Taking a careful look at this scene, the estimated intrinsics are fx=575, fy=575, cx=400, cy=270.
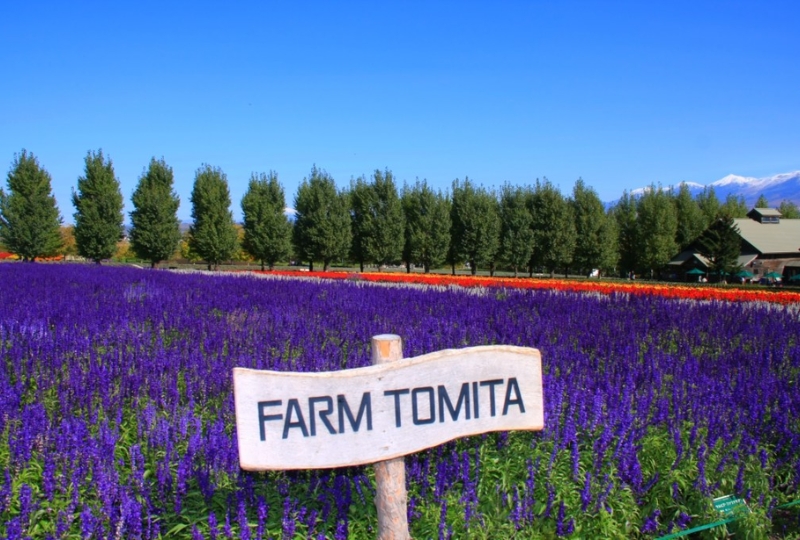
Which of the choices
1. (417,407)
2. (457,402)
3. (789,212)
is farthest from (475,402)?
(789,212)

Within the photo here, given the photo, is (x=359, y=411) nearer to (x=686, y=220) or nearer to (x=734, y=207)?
(x=686, y=220)

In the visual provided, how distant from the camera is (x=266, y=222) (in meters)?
41.2

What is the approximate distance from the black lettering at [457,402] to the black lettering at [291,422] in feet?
1.69

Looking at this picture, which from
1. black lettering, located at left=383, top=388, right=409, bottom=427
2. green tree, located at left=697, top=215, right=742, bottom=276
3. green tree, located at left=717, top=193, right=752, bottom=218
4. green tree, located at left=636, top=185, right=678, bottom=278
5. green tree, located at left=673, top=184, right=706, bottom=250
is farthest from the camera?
green tree, located at left=717, top=193, right=752, bottom=218

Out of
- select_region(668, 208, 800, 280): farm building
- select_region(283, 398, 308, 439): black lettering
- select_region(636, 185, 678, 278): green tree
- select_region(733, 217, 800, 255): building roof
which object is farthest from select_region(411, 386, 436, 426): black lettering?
select_region(733, 217, 800, 255): building roof

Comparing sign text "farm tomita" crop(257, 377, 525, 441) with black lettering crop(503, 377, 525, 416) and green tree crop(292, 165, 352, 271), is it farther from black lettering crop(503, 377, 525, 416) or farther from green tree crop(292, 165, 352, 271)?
green tree crop(292, 165, 352, 271)

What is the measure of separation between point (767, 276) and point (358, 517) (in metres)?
49.1

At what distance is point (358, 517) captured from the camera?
2982 millimetres

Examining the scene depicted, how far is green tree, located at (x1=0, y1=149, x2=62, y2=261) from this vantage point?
41.5 m

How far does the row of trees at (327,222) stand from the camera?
4062cm

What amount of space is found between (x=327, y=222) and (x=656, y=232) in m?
27.3

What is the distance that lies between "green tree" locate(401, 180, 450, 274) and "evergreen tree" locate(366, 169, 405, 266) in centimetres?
119

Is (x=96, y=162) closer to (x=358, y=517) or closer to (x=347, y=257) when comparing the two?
(x=347, y=257)

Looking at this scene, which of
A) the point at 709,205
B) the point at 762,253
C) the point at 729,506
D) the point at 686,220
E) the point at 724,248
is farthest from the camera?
the point at 709,205
